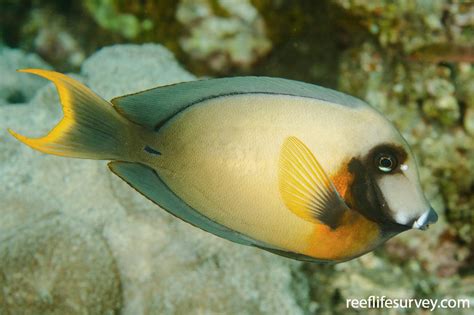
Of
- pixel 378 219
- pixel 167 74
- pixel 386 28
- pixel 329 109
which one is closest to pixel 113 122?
pixel 329 109

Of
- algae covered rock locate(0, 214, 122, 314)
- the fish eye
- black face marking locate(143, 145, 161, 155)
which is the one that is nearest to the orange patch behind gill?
the fish eye

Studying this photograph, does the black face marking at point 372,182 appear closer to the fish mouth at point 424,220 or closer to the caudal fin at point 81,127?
the fish mouth at point 424,220

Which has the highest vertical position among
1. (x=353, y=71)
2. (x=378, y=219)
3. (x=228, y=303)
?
(x=378, y=219)

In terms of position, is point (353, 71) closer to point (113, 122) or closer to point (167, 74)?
point (167, 74)

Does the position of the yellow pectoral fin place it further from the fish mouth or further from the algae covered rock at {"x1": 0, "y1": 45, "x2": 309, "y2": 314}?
the algae covered rock at {"x1": 0, "y1": 45, "x2": 309, "y2": 314}

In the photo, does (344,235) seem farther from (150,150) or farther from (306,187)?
(150,150)

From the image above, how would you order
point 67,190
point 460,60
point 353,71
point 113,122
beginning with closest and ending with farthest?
point 113,122 → point 67,190 → point 460,60 → point 353,71

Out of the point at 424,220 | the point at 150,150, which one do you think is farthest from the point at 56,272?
the point at 424,220
